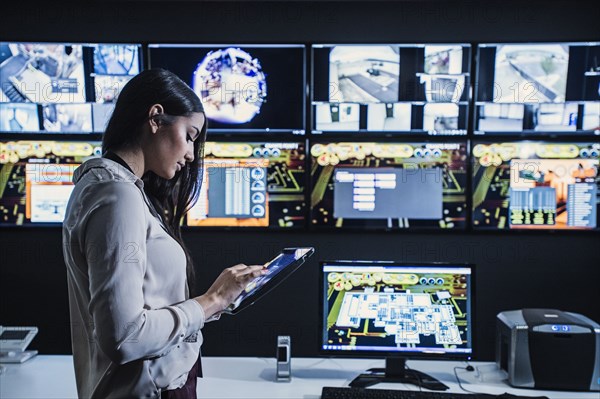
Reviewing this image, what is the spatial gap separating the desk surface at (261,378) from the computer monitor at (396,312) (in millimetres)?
131

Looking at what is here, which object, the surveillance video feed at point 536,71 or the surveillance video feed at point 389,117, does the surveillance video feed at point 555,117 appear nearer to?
the surveillance video feed at point 536,71

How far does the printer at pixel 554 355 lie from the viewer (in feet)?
7.29

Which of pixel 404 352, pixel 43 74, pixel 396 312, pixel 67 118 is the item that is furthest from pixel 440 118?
pixel 43 74

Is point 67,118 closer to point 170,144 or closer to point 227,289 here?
point 170,144

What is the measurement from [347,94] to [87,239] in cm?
181

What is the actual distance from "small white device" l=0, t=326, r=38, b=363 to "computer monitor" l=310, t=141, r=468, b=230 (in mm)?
1421

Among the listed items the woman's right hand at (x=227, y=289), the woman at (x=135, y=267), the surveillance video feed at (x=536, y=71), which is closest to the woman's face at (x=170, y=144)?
the woman at (x=135, y=267)

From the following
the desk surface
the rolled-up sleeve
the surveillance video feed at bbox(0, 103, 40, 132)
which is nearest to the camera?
the rolled-up sleeve

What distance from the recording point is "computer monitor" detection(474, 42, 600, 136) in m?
2.76

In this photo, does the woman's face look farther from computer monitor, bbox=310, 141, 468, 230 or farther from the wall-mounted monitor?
the wall-mounted monitor

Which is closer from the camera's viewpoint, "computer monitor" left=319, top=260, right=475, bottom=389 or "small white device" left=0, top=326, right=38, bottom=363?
"computer monitor" left=319, top=260, right=475, bottom=389

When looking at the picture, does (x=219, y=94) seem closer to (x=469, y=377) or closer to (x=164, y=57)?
(x=164, y=57)

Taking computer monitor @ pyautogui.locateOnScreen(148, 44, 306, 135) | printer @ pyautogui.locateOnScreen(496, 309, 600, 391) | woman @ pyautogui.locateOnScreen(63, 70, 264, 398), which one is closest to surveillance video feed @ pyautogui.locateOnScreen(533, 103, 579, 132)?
printer @ pyautogui.locateOnScreen(496, 309, 600, 391)

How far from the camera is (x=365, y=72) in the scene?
110 inches
